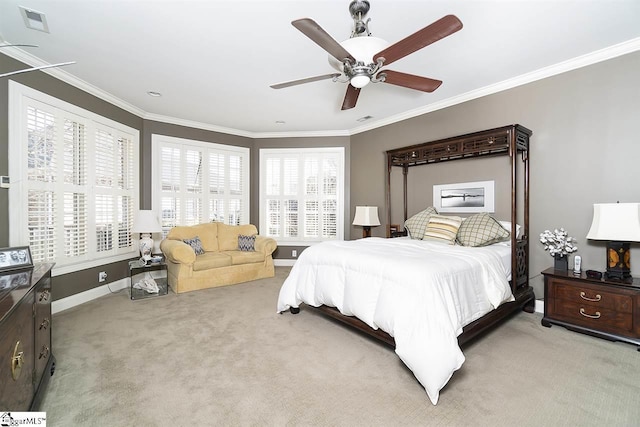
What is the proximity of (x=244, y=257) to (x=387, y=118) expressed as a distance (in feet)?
10.9

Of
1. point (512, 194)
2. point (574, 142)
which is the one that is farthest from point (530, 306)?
point (574, 142)

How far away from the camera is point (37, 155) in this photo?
9.96ft

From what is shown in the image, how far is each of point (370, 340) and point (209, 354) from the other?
1.38m

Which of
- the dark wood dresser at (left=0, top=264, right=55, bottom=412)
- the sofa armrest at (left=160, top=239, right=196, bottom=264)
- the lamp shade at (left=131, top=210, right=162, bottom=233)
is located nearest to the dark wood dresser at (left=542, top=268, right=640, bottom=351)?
the dark wood dresser at (left=0, top=264, right=55, bottom=412)

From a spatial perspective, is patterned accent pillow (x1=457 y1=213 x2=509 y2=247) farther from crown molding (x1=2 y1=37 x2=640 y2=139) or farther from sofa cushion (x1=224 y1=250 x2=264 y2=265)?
sofa cushion (x1=224 y1=250 x2=264 y2=265)

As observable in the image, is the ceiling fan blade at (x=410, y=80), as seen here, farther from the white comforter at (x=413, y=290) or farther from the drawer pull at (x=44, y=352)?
the drawer pull at (x=44, y=352)

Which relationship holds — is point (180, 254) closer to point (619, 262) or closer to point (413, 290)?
point (413, 290)

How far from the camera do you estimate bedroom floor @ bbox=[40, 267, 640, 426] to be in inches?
64.6

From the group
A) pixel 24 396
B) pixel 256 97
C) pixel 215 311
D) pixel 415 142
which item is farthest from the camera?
pixel 415 142

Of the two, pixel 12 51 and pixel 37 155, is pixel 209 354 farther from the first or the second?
pixel 12 51

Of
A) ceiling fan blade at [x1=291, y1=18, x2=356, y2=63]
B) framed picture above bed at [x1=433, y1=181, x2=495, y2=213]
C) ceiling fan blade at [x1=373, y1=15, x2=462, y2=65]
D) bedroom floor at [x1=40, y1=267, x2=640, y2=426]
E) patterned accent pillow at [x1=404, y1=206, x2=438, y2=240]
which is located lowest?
bedroom floor at [x1=40, y1=267, x2=640, y2=426]

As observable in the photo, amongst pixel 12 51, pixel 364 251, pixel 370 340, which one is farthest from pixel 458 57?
pixel 12 51

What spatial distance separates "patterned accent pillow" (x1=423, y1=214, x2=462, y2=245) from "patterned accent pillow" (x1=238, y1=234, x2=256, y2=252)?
9.23 ft

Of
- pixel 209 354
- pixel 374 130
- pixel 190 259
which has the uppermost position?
pixel 374 130
